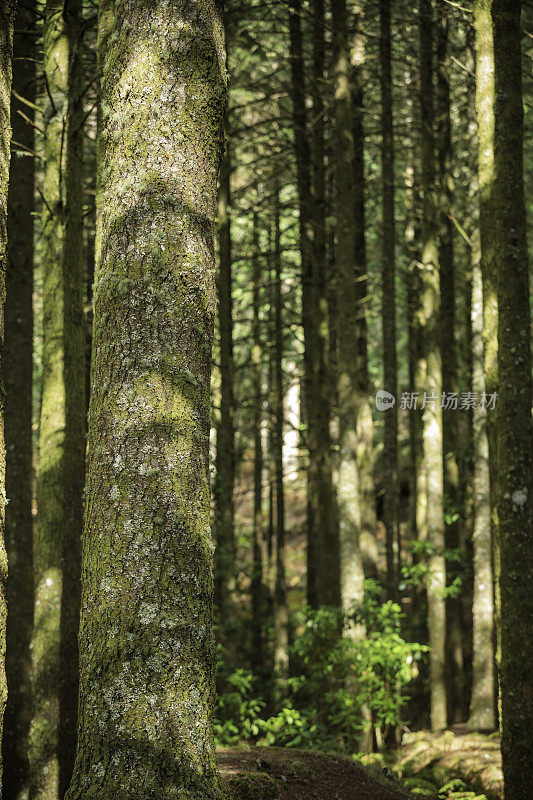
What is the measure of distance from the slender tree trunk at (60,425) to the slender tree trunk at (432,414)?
6310mm

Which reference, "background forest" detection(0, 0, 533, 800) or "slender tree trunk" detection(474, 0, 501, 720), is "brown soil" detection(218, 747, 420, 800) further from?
"slender tree trunk" detection(474, 0, 501, 720)

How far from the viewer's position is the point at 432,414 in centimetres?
1161

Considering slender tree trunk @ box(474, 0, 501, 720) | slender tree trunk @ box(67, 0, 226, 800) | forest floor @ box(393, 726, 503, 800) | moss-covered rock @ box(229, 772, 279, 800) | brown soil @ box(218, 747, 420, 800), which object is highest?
slender tree trunk @ box(474, 0, 501, 720)

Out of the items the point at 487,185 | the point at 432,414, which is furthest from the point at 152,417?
the point at 432,414

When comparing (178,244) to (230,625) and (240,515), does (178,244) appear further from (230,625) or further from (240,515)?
(240,515)

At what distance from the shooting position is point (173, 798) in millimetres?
2871

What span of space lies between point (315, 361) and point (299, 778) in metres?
8.37

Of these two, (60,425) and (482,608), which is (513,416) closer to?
(60,425)

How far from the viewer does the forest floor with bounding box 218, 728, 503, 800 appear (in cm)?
430

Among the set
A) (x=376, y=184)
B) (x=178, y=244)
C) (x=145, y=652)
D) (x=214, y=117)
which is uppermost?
(x=376, y=184)

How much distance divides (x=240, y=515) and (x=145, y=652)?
2703 cm

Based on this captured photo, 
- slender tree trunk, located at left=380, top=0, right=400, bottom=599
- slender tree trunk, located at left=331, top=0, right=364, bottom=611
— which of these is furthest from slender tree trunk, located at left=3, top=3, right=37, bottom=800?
slender tree trunk, located at left=380, top=0, right=400, bottom=599

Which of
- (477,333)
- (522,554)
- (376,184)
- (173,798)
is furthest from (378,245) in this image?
(173,798)

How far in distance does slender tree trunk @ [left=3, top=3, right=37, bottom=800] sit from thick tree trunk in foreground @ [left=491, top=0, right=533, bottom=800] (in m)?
4.52
